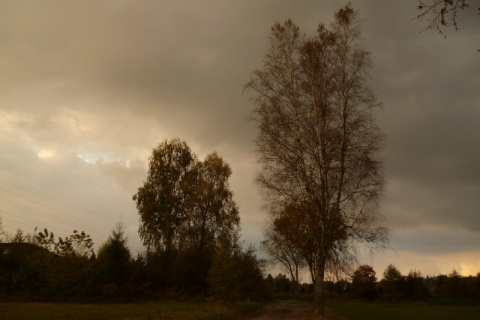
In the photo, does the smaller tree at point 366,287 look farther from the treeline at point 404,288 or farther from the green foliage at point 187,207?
the green foliage at point 187,207

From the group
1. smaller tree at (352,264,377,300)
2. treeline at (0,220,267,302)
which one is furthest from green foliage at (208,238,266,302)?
smaller tree at (352,264,377,300)

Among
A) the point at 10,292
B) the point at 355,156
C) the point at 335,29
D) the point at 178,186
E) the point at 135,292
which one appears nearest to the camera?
the point at 355,156

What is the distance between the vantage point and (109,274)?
44156mm

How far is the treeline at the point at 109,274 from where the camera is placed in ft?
135

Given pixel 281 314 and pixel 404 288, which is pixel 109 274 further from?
pixel 404 288

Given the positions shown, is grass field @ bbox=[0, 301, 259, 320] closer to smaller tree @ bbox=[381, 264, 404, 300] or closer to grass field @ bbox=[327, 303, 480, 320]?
grass field @ bbox=[327, 303, 480, 320]

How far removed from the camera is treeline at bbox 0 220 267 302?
4103 centimetres

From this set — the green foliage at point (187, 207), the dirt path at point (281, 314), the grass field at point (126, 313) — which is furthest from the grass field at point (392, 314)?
the green foliage at point (187, 207)

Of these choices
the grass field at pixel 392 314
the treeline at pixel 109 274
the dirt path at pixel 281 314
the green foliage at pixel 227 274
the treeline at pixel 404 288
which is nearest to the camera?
the dirt path at pixel 281 314

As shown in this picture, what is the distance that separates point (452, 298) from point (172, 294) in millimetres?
56655

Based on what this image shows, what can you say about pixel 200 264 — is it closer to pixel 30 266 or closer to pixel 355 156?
pixel 30 266

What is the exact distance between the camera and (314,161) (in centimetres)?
2148

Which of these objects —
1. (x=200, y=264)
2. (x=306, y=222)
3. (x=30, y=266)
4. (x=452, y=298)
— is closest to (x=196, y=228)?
(x=200, y=264)

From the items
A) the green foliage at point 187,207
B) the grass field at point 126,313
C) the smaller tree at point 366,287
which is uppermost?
the green foliage at point 187,207
